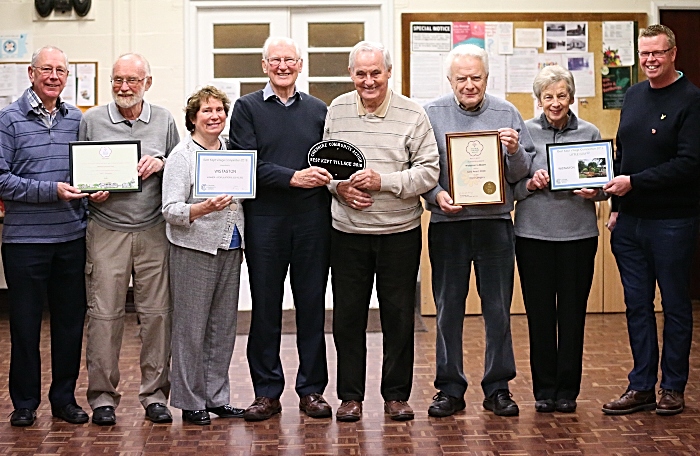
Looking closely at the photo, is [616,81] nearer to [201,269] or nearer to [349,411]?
[349,411]

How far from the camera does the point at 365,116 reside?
3744mm

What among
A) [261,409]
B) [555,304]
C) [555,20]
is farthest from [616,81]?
[261,409]

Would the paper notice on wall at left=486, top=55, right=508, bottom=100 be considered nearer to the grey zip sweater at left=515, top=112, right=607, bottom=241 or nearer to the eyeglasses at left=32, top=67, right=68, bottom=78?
the grey zip sweater at left=515, top=112, right=607, bottom=241

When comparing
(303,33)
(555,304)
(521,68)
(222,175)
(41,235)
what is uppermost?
(303,33)

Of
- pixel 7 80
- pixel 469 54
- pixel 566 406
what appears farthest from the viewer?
pixel 7 80

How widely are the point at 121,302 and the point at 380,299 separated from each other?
3.59 ft

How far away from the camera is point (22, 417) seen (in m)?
3.79

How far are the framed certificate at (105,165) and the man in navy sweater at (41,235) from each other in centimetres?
7

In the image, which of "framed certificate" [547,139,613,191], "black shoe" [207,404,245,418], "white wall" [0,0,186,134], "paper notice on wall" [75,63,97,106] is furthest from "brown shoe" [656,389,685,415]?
"paper notice on wall" [75,63,97,106]

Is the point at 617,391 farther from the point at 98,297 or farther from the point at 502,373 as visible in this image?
the point at 98,297

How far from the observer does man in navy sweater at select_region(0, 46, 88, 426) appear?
3.72 m

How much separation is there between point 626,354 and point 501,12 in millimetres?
2865

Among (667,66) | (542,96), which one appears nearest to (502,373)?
(542,96)

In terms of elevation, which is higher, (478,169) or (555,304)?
(478,169)
